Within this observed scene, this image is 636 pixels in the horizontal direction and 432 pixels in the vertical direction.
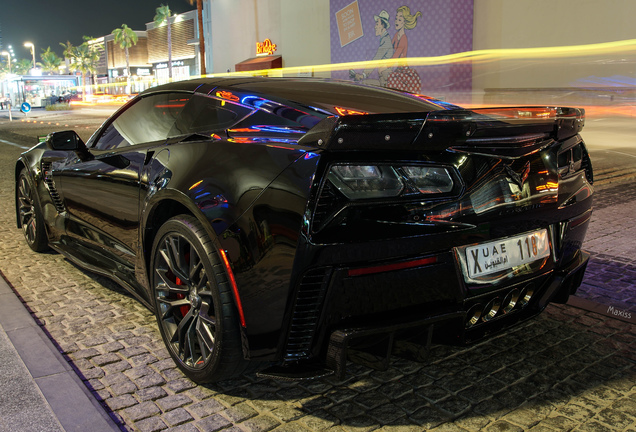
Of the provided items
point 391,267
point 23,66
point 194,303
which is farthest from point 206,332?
point 23,66

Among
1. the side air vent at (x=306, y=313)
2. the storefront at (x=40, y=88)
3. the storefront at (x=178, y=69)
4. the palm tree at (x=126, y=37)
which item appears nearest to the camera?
the side air vent at (x=306, y=313)

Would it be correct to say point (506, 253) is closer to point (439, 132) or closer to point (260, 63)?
point (439, 132)

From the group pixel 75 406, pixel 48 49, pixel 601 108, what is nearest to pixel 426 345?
pixel 75 406

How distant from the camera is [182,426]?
7.59 ft

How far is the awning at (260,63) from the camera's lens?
32.1 meters

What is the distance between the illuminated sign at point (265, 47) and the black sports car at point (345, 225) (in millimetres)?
31358

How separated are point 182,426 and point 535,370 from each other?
1.66 m

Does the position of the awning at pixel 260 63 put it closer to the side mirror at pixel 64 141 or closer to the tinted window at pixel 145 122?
the tinted window at pixel 145 122

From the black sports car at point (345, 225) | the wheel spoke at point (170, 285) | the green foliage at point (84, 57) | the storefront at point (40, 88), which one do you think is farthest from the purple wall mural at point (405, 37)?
the green foliage at point (84, 57)

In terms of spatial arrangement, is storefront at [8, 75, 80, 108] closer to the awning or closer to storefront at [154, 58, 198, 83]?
storefront at [154, 58, 198, 83]

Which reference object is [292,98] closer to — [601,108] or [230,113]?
[230,113]

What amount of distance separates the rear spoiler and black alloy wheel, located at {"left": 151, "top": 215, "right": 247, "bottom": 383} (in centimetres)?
68

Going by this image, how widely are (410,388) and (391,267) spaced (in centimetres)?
77

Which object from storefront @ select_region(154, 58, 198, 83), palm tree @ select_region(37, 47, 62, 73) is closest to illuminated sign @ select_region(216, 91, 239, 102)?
storefront @ select_region(154, 58, 198, 83)
